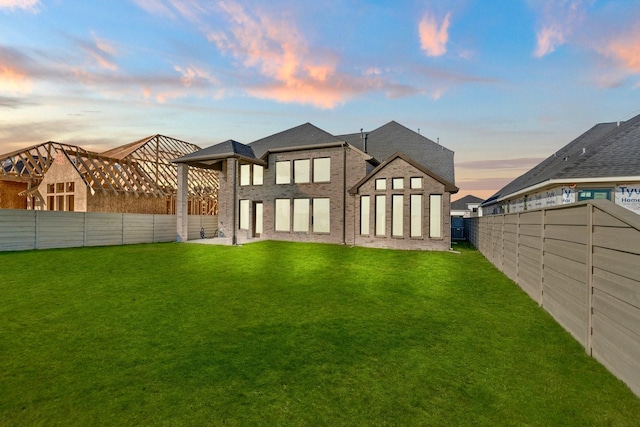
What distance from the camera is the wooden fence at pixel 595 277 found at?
3303 mm

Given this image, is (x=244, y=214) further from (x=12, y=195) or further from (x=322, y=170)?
(x=12, y=195)

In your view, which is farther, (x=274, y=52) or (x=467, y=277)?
→ (x=274, y=52)

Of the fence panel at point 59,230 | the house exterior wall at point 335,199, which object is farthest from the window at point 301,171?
the fence panel at point 59,230

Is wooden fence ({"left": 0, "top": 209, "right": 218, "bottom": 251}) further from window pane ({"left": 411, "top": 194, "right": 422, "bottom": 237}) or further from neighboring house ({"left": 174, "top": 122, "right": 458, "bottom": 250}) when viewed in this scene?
window pane ({"left": 411, "top": 194, "right": 422, "bottom": 237})

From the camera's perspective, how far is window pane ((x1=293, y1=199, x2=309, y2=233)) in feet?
67.7

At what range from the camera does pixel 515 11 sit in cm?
1048

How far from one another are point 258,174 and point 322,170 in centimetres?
520

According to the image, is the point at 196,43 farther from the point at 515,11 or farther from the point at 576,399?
the point at 576,399

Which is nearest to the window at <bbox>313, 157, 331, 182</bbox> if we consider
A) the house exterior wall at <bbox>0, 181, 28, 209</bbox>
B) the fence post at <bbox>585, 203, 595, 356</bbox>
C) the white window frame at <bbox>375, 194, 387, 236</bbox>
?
the white window frame at <bbox>375, 194, 387, 236</bbox>

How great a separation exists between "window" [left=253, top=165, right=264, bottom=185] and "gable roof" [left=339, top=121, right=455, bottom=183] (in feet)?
30.7

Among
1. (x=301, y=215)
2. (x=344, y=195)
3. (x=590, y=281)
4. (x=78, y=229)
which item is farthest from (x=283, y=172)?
(x=590, y=281)

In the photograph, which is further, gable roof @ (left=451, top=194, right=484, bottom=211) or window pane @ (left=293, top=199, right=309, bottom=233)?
gable roof @ (left=451, top=194, right=484, bottom=211)

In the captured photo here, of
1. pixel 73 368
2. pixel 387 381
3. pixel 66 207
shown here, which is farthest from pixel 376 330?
pixel 66 207

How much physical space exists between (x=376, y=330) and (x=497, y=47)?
535 inches
